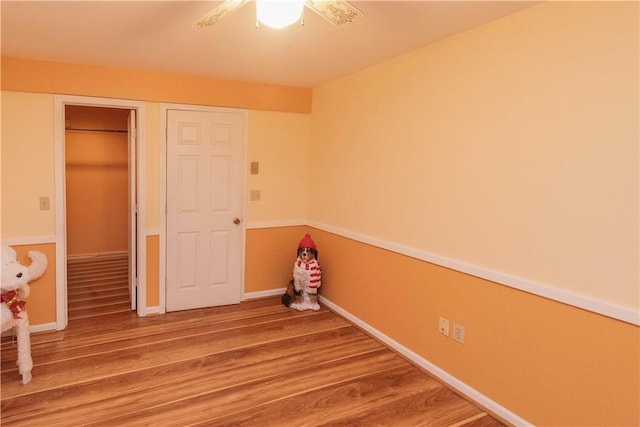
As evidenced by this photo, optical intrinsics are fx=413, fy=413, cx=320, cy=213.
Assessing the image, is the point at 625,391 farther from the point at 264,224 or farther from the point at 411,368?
the point at 264,224

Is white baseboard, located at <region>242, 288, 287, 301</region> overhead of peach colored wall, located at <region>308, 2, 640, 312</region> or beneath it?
beneath

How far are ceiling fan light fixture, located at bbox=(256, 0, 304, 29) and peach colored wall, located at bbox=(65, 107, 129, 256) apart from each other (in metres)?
4.63

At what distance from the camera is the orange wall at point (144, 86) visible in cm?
329

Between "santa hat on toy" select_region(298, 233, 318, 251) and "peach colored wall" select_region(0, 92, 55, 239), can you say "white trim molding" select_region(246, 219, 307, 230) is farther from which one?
"peach colored wall" select_region(0, 92, 55, 239)

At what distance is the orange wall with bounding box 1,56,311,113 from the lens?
3289mm

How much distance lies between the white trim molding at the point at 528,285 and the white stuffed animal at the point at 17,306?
8.41 ft

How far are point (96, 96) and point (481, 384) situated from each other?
3.68 m

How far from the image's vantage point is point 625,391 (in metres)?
Answer: 1.83

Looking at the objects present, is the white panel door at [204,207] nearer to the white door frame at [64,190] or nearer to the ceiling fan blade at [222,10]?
the white door frame at [64,190]

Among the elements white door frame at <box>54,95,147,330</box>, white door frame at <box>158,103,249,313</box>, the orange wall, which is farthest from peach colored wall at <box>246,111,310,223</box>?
white door frame at <box>54,95,147,330</box>

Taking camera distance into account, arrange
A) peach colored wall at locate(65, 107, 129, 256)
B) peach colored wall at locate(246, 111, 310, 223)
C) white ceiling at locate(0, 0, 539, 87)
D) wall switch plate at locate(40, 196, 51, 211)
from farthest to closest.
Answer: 1. peach colored wall at locate(65, 107, 129, 256)
2. peach colored wall at locate(246, 111, 310, 223)
3. wall switch plate at locate(40, 196, 51, 211)
4. white ceiling at locate(0, 0, 539, 87)

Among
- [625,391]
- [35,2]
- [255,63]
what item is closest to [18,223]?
[35,2]

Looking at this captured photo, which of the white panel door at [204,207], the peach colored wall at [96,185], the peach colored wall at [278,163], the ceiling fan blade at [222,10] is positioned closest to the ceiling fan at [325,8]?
the ceiling fan blade at [222,10]

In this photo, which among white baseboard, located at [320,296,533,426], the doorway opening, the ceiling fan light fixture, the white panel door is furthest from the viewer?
the doorway opening
